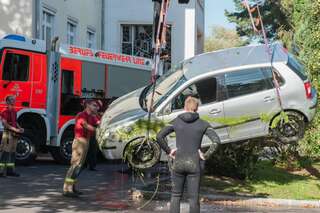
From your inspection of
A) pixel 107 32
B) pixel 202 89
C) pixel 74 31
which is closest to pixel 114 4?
pixel 107 32

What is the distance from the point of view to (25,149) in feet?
51.7

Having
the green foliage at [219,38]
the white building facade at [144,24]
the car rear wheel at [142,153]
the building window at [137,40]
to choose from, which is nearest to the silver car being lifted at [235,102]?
the car rear wheel at [142,153]

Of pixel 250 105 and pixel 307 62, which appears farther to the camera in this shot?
pixel 307 62

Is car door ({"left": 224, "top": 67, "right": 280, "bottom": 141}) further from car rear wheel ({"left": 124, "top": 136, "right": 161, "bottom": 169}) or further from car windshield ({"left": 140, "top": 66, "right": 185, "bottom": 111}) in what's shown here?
car rear wheel ({"left": 124, "top": 136, "right": 161, "bottom": 169})

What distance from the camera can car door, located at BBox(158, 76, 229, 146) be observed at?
10.6 meters

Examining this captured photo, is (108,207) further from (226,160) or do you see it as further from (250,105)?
(226,160)

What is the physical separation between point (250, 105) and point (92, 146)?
562 centimetres

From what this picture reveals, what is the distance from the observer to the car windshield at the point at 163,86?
35.7 ft

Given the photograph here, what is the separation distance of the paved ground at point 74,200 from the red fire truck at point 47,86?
1.68 m

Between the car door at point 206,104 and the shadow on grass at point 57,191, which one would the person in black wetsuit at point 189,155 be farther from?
the car door at point 206,104

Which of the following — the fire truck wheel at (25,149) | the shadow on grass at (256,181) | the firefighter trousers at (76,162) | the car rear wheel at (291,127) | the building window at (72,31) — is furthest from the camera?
the building window at (72,31)

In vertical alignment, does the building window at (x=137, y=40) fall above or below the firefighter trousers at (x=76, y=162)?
above

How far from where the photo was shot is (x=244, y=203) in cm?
1095

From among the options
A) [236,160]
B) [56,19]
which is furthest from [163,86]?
[56,19]
